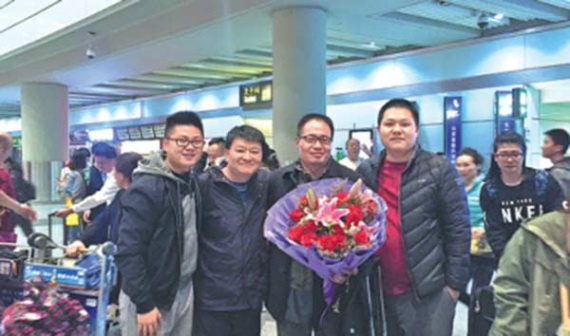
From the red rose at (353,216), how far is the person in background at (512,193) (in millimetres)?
1449

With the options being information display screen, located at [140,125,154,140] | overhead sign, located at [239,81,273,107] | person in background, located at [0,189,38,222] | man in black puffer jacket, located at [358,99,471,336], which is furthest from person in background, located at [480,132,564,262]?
information display screen, located at [140,125,154,140]

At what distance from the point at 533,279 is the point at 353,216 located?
29.5 inches

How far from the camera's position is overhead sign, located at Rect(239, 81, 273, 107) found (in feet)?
35.8

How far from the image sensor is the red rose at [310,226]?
2186 millimetres

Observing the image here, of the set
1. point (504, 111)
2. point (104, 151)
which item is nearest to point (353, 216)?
point (104, 151)

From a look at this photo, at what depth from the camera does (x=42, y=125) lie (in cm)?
1267

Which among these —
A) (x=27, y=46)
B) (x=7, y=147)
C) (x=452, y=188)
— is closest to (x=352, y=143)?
(x=7, y=147)

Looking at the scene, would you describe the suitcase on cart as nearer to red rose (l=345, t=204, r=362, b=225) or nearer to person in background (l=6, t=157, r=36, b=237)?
red rose (l=345, t=204, r=362, b=225)

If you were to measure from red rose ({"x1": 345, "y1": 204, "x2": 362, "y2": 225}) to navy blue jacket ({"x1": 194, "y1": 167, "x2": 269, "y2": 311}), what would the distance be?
487 millimetres

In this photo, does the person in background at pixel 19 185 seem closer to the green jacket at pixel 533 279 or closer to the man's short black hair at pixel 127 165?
the man's short black hair at pixel 127 165

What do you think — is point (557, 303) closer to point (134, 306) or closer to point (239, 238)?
point (239, 238)

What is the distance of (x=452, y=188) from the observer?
2.43 meters

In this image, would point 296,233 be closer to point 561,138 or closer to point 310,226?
point 310,226

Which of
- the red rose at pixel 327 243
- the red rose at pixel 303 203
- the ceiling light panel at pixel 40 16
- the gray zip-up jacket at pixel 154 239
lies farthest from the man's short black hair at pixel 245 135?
the ceiling light panel at pixel 40 16
